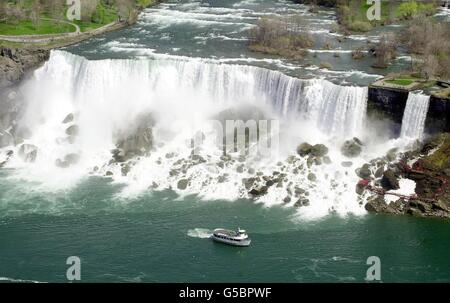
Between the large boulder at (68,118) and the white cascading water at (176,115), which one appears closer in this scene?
the white cascading water at (176,115)

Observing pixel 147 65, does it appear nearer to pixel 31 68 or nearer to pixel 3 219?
pixel 31 68

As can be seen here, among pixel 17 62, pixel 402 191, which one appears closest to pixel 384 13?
pixel 402 191

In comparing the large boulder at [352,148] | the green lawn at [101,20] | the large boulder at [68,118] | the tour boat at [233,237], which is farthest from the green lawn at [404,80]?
the green lawn at [101,20]

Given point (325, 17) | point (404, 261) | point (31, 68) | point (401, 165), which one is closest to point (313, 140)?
point (401, 165)

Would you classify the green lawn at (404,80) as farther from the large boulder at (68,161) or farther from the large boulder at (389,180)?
the large boulder at (68,161)

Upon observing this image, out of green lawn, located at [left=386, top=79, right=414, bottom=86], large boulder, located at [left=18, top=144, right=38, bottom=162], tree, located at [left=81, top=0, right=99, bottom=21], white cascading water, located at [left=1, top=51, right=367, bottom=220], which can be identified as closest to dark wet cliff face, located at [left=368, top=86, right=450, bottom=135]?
white cascading water, located at [left=1, top=51, right=367, bottom=220]

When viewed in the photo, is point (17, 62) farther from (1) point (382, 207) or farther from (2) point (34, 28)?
(1) point (382, 207)

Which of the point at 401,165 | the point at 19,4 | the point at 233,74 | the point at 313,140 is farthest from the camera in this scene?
the point at 19,4
